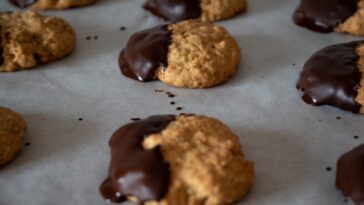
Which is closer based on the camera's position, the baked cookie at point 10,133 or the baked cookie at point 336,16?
the baked cookie at point 10,133

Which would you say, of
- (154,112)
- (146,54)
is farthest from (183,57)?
(154,112)

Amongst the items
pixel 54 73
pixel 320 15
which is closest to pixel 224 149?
Answer: pixel 54 73

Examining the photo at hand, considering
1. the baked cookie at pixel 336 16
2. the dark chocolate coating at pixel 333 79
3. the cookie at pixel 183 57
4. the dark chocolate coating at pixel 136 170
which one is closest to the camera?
the dark chocolate coating at pixel 136 170

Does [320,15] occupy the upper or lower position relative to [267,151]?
upper

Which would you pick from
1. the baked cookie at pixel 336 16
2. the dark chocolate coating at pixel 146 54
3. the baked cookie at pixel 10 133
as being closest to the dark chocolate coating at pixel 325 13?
the baked cookie at pixel 336 16

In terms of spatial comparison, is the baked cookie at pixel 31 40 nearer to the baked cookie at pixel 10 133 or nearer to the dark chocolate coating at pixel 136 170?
the baked cookie at pixel 10 133

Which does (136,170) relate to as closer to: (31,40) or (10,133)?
(10,133)

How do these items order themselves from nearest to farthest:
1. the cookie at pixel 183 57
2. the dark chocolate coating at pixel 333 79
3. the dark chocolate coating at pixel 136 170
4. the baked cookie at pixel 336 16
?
the dark chocolate coating at pixel 136 170, the dark chocolate coating at pixel 333 79, the cookie at pixel 183 57, the baked cookie at pixel 336 16

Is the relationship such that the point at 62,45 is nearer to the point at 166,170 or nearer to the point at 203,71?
the point at 203,71

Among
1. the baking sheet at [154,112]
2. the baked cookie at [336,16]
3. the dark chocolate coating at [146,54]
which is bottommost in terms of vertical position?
the baking sheet at [154,112]
